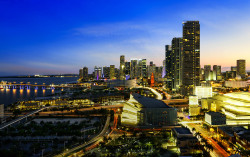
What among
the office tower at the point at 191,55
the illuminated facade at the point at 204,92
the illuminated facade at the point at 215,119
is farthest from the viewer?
the office tower at the point at 191,55

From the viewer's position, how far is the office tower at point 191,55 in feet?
195

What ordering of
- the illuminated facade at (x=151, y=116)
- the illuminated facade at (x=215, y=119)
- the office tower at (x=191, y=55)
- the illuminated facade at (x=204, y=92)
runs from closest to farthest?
the illuminated facade at (x=151, y=116), the illuminated facade at (x=215, y=119), the illuminated facade at (x=204, y=92), the office tower at (x=191, y=55)

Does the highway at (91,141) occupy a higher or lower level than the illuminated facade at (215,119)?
lower

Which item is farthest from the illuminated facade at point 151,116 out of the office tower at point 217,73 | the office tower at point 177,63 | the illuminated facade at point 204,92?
the office tower at point 217,73

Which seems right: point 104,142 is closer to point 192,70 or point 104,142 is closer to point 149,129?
point 149,129

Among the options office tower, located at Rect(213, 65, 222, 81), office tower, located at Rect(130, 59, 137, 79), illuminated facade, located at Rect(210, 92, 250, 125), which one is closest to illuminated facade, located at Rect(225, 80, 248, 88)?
office tower, located at Rect(213, 65, 222, 81)

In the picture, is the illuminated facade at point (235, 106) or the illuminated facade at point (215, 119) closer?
the illuminated facade at point (215, 119)

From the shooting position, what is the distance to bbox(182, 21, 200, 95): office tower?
2338 inches

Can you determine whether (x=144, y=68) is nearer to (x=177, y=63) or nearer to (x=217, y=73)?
(x=217, y=73)

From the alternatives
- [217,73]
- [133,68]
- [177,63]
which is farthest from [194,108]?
[217,73]

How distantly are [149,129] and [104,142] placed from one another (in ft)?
23.1

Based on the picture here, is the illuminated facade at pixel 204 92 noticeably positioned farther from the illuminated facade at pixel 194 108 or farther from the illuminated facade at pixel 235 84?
the illuminated facade at pixel 235 84

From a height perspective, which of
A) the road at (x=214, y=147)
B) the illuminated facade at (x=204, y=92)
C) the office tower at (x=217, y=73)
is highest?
the office tower at (x=217, y=73)

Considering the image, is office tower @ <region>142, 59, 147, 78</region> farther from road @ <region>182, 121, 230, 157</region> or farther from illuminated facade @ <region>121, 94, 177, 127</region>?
road @ <region>182, 121, 230, 157</region>
